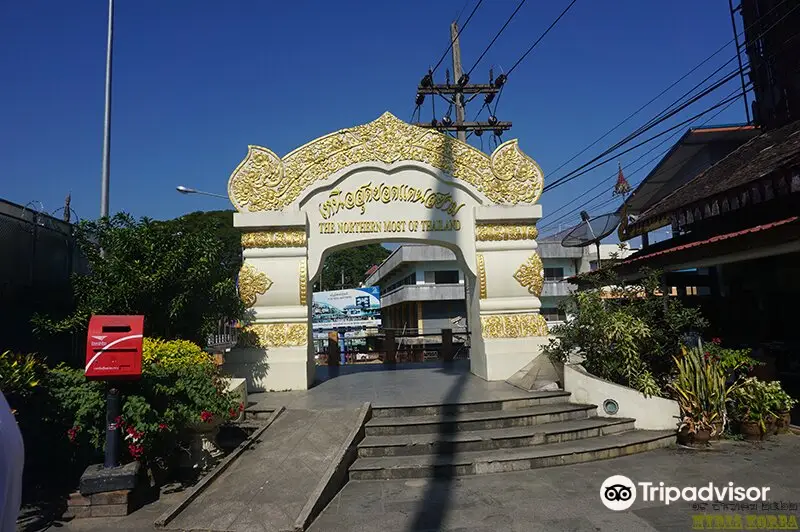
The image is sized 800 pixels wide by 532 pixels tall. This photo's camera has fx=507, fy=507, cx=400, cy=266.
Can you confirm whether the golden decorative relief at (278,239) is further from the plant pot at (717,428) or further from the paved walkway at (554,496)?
the plant pot at (717,428)

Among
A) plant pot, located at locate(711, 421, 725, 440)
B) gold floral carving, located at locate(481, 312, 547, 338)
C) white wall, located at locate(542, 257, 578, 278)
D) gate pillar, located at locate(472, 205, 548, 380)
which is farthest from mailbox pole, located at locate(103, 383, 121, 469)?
white wall, located at locate(542, 257, 578, 278)

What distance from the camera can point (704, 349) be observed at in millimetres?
6746

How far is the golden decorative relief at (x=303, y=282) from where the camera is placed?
26.9 ft

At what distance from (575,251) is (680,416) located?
80.7 feet

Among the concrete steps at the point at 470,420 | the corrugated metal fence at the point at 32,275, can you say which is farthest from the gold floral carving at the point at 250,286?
the concrete steps at the point at 470,420

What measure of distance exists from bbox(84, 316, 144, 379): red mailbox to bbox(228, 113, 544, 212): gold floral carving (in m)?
4.12

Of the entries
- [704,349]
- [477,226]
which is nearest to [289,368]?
[477,226]

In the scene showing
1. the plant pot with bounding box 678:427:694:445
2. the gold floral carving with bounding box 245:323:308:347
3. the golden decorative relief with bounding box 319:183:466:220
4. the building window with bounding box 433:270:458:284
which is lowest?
the plant pot with bounding box 678:427:694:445

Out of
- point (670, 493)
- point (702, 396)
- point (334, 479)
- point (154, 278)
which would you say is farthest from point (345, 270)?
point (670, 493)

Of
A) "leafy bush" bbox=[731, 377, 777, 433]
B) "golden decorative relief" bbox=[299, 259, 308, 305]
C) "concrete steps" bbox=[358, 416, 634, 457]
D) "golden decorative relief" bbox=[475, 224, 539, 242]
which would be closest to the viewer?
→ "concrete steps" bbox=[358, 416, 634, 457]

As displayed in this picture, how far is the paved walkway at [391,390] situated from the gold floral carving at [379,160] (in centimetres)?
307

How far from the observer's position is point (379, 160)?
8539mm

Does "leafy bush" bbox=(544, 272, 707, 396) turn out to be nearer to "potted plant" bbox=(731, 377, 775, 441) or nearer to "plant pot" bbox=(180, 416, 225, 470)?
"potted plant" bbox=(731, 377, 775, 441)

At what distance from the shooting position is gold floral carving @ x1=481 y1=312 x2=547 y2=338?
849 cm
